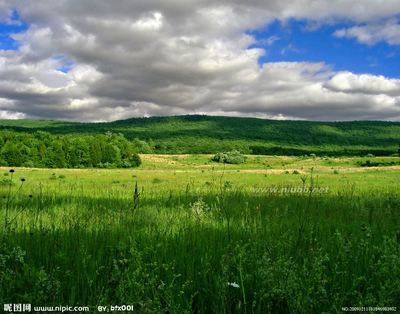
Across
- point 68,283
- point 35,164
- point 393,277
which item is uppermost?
point 393,277

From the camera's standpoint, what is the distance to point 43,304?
2781 mm

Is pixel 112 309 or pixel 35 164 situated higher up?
pixel 112 309

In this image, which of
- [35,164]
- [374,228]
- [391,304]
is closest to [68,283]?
[391,304]

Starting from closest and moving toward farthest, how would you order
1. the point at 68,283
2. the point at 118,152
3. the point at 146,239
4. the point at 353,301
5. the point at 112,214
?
the point at 353,301 < the point at 68,283 < the point at 146,239 < the point at 112,214 < the point at 118,152

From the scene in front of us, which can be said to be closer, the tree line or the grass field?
the grass field

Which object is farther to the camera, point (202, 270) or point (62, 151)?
point (62, 151)

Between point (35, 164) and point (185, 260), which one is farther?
point (35, 164)

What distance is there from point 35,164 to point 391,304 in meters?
110

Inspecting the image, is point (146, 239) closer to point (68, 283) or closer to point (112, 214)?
point (68, 283)

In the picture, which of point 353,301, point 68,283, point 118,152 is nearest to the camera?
point 353,301

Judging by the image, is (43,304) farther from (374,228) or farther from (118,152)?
(118,152)

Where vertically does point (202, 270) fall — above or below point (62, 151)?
above

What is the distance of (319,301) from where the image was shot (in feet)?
9.18

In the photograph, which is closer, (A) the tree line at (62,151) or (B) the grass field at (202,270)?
(B) the grass field at (202,270)
